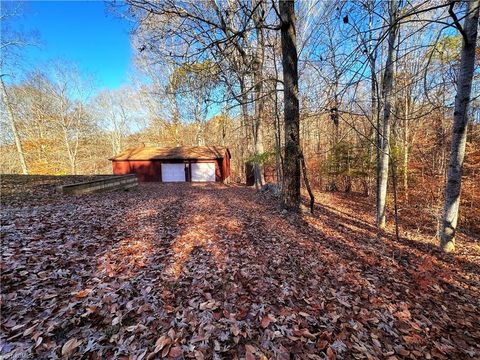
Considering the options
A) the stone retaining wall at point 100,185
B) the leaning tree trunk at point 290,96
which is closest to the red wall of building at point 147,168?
the stone retaining wall at point 100,185

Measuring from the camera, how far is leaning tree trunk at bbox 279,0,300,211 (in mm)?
5590

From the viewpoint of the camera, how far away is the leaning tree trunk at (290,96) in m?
5.59

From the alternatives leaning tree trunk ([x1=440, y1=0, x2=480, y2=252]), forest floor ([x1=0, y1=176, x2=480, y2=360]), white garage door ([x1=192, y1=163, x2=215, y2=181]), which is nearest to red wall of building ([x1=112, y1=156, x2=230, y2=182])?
white garage door ([x1=192, y1=163, x2=215, y2=181])

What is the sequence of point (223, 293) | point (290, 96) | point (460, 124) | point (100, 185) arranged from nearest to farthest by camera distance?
point (223, 293) → point (460, 124) → point (290, 96) → point (100, 185)

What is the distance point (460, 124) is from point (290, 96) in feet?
11.6

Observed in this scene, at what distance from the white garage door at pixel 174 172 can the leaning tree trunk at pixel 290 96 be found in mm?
15126

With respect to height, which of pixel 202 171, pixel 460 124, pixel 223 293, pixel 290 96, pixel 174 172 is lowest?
pixel 223 293

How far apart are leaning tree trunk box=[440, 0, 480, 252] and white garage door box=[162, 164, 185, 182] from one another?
711 inches

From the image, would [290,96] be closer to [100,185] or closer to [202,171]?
[100,185]

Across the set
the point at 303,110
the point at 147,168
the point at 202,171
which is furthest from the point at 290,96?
the point at 147,168

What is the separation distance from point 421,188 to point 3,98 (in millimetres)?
27319

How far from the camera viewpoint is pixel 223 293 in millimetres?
2801

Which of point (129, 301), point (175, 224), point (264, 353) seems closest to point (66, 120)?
point (175, 224)

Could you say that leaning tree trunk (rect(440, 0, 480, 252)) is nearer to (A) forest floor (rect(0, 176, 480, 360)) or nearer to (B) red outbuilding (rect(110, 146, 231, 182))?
(A) forest floor (rect(0, 176, 480, 360))
